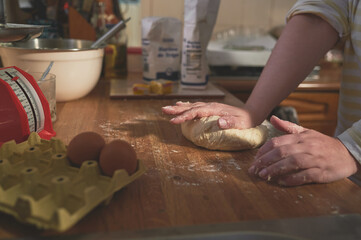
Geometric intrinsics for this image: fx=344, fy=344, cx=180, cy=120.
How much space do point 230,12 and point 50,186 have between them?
1.59 meters

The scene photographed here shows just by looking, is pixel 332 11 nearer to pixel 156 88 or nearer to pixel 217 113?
pixel 217 113

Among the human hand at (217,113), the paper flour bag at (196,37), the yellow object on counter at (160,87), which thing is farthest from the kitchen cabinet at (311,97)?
the human hand at (217,113)

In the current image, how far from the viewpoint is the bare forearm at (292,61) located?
87 cm

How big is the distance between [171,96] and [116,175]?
0.70 m

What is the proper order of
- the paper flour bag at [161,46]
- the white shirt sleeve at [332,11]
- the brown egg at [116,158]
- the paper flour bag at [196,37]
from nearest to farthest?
the brown egg at [116,158] → the white shirt sleeve at [332,11] → the paper flour bag at [196,37] → the paper flour bag at [161,46]

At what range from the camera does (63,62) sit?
3.38ft

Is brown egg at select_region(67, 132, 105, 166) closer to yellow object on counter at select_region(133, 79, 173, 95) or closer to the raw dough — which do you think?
the raw dough

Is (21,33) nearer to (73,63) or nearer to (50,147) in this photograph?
(50,147)

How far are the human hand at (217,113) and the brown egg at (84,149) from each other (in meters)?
0.25

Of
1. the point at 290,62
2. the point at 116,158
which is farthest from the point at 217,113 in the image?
the point at 116,158

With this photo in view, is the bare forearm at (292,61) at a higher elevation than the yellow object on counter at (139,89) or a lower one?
higher

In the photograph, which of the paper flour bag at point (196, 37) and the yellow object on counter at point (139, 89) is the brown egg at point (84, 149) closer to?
the yellow object on counter at point (139, 89)

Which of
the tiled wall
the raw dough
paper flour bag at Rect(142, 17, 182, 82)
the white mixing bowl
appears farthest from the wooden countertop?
the tiled wall

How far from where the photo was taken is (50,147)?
2.14 feet
